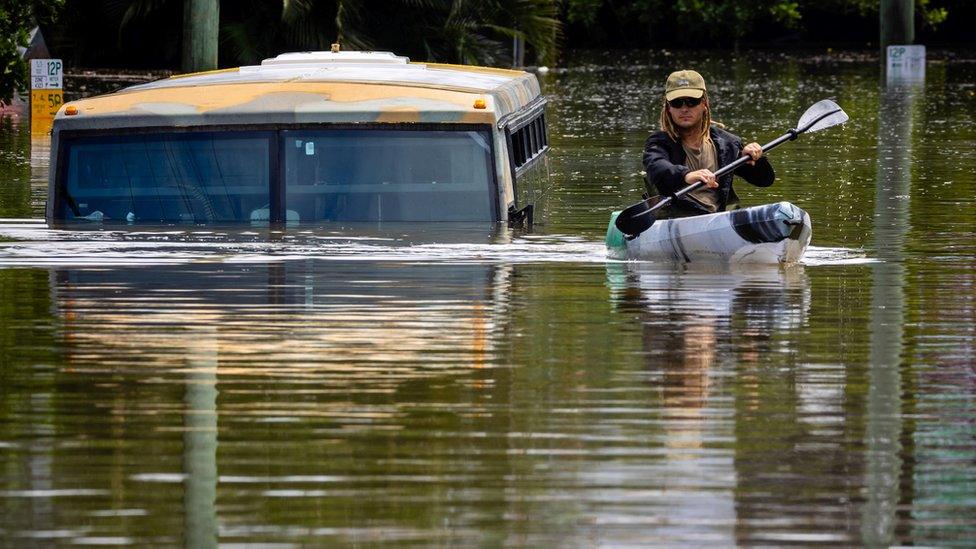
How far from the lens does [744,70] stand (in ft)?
177

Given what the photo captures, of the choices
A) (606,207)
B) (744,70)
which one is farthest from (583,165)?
(744,70)

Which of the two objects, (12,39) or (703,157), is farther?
(12,39)

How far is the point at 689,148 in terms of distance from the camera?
1370 cm

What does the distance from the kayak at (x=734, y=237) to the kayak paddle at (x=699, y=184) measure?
0.06 m

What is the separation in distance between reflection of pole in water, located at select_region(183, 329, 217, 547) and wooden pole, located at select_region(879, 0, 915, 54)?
3955cm

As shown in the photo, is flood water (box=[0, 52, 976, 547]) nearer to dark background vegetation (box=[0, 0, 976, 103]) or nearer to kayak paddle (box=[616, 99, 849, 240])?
kayak paddle (box=[616, 99, 849, 240])

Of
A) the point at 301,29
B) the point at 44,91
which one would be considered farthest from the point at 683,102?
the point at 301,29

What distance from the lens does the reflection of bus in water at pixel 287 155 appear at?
1428cm

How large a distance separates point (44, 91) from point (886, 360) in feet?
68.4

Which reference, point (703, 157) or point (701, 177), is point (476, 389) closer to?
point (701, 177)

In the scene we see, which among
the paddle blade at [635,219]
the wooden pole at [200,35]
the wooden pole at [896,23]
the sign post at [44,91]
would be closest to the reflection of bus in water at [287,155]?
the paddle blade at [635,219]

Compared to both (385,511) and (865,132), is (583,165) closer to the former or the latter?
(865,132)

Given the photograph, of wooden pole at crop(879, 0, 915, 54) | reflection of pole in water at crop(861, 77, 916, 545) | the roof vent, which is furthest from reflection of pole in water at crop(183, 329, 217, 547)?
wooden pole at crop(879, 0, 915, 54)

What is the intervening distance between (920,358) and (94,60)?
32.5 meters
